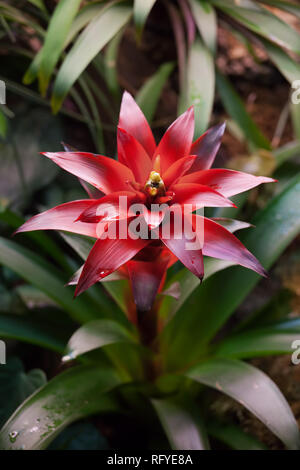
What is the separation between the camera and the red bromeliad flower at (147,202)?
0.61 m

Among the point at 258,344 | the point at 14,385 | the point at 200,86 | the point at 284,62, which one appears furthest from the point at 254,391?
the point at 284,62

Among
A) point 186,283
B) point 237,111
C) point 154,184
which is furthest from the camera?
point 237,111

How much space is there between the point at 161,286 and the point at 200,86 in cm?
63

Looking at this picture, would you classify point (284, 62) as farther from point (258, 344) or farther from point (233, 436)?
point (233, 436)

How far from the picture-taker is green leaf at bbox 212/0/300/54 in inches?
42.2

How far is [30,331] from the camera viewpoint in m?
0.96

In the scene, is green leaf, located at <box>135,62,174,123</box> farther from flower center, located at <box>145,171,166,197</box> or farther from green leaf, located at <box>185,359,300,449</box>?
green leaf, located at <box>185,359,300,449</box>

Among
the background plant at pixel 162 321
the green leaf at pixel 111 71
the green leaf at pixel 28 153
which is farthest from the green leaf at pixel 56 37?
the green leaf at pixel 28 153

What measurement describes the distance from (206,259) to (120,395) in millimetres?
493

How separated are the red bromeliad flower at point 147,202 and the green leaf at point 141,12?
1.13 feet

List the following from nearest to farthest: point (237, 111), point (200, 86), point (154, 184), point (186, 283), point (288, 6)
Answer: point (154, 184)
point (186, 283)
point (200, 86)
point (288, 6)
point (237, 111)

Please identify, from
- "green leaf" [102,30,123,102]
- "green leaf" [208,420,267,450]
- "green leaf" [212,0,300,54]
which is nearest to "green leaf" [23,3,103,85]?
"green leaf" [102,30,123,102]

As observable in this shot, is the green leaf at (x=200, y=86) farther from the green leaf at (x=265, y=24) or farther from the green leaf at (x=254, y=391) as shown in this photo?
Result: the green leaf at (x=254, y=391)

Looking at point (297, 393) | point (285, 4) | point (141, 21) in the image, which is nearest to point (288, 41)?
point (285, 4)
